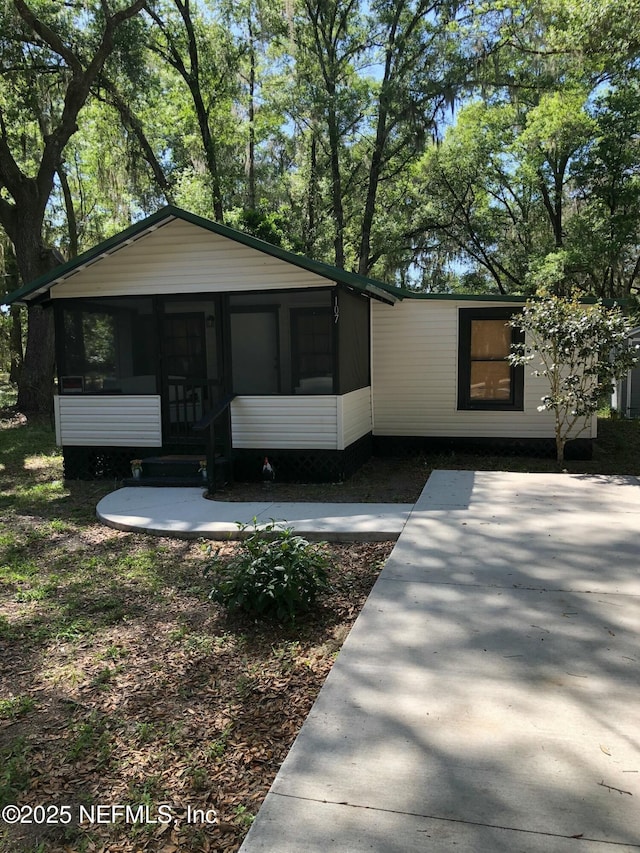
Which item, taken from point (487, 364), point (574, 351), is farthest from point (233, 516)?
point (574, 351)

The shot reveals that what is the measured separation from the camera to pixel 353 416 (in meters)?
8.00

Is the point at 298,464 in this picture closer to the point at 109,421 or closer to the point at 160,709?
the point at 109,421

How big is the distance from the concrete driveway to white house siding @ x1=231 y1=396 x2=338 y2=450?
3.03 m

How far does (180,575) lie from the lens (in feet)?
14.6

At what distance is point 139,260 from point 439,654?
20.8ft

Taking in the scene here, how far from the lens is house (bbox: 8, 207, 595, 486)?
734 cm

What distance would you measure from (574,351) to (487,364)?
1.31 metres

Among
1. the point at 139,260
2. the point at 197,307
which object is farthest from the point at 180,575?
the point at 139,260

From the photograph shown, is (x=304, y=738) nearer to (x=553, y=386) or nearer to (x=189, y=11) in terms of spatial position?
(x=553, y=386)

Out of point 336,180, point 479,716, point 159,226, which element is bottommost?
point 479,716

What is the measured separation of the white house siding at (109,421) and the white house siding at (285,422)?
3.74 ft

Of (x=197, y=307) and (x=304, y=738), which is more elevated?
(x=197, y=307)

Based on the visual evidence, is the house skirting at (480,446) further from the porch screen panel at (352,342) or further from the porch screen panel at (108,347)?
the porch screen panel at (108,347)

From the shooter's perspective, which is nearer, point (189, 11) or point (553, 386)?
point (553, 386)
